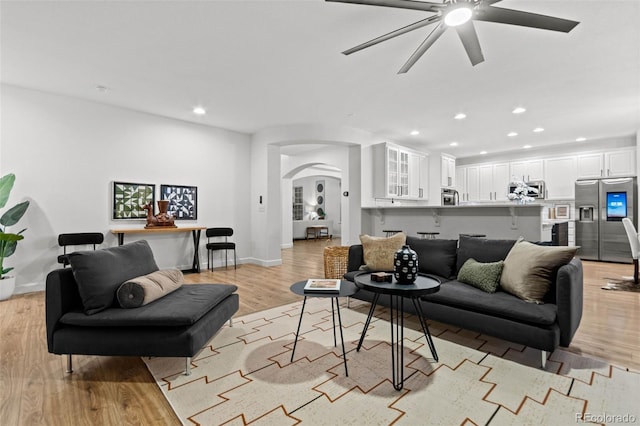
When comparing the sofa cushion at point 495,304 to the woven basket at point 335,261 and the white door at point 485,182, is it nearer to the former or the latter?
the woven basket at point 335,261

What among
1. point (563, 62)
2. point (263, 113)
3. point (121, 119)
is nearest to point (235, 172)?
point (263, 113)

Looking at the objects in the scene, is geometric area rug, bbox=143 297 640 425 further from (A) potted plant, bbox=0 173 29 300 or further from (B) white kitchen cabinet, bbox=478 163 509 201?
(B) white kitchen cabinet, bbox=478 163 509 201

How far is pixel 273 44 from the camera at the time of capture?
3.17 metres

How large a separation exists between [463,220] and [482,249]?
2.16 metres

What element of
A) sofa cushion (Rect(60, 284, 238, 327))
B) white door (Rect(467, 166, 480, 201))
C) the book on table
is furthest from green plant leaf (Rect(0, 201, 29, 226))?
→ white door (Rect(467, 166, 480, 201))

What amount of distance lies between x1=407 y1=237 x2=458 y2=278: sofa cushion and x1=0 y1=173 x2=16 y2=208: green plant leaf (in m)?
4.92

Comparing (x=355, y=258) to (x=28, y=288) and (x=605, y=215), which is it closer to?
(x=28, y=288)

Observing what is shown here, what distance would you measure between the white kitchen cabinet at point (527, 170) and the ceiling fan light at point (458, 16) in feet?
24.3

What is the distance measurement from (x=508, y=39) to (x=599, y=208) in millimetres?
5719

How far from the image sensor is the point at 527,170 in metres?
8.26

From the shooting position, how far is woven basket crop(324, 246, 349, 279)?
13.8ft

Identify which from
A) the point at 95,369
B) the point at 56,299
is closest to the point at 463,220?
the point at 95,369

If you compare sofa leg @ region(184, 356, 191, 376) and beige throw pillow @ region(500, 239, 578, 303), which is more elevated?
beige throw pillow @ region(500, 239, 578, 303)

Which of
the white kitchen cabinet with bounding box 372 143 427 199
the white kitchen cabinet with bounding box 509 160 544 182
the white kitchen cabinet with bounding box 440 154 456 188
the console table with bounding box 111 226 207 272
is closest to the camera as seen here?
the console table with bounding box 111 226 207 272
